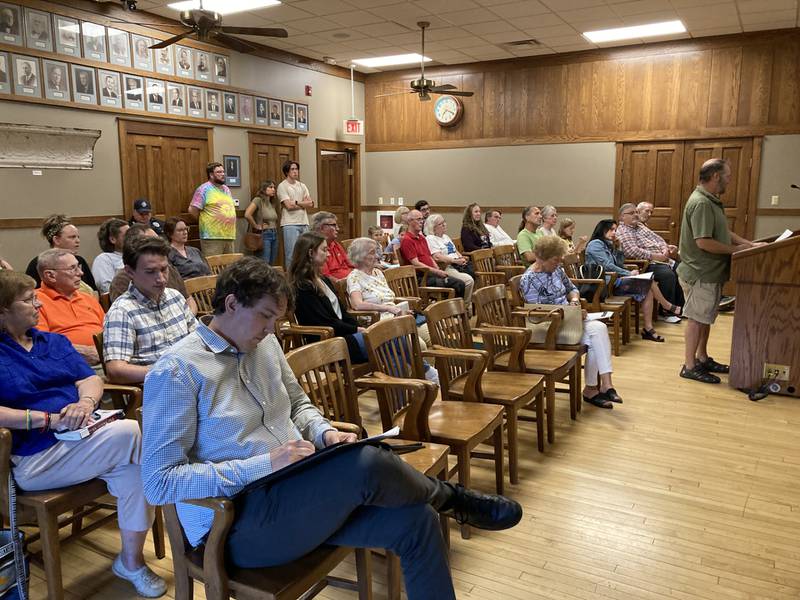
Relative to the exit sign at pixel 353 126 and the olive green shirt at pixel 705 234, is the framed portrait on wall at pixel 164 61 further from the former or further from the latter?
the olive green shirt at pixel 705 234

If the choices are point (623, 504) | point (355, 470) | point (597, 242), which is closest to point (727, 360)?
point (597, 242)

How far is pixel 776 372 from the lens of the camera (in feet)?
13.5

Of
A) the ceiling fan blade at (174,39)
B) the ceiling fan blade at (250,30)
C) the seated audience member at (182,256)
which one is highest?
the ceiling fan blade at (250,30)

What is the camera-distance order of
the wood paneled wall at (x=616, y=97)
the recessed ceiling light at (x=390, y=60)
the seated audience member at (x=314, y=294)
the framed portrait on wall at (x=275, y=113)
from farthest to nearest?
1. the recessed ceiling light at (x=390, y=60)
2. the framed portrait on wall at (x=275, y=113)
3. the wood paneled wall at (x=616, y=97)
4. the seated audience member at (x=314, y=294)

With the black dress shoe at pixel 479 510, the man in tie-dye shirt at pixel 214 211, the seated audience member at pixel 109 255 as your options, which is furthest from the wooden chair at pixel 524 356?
the man in tie-dye shirt at pixel 214 211

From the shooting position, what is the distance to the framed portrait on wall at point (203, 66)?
696 cm

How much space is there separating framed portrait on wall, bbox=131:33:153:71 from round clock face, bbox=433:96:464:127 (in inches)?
167

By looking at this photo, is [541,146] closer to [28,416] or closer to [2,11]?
[2,11]

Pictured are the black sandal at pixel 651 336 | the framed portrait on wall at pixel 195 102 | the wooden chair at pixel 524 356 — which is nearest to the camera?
the wooden chair at pixel 524 356

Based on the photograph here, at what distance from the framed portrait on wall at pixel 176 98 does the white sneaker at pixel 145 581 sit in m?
5.58

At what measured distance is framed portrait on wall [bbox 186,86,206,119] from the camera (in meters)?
6.91

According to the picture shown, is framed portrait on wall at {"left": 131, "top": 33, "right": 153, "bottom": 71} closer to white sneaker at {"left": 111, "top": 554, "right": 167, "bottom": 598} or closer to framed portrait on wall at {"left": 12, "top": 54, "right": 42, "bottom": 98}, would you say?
framed portrait on wall at {"left": 12, "top": 54, "right": 42, "bottom": 98}

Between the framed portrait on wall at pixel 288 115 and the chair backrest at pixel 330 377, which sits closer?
the chair backrest at pixel 330 377

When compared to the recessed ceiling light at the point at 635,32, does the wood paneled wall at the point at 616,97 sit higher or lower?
lower
